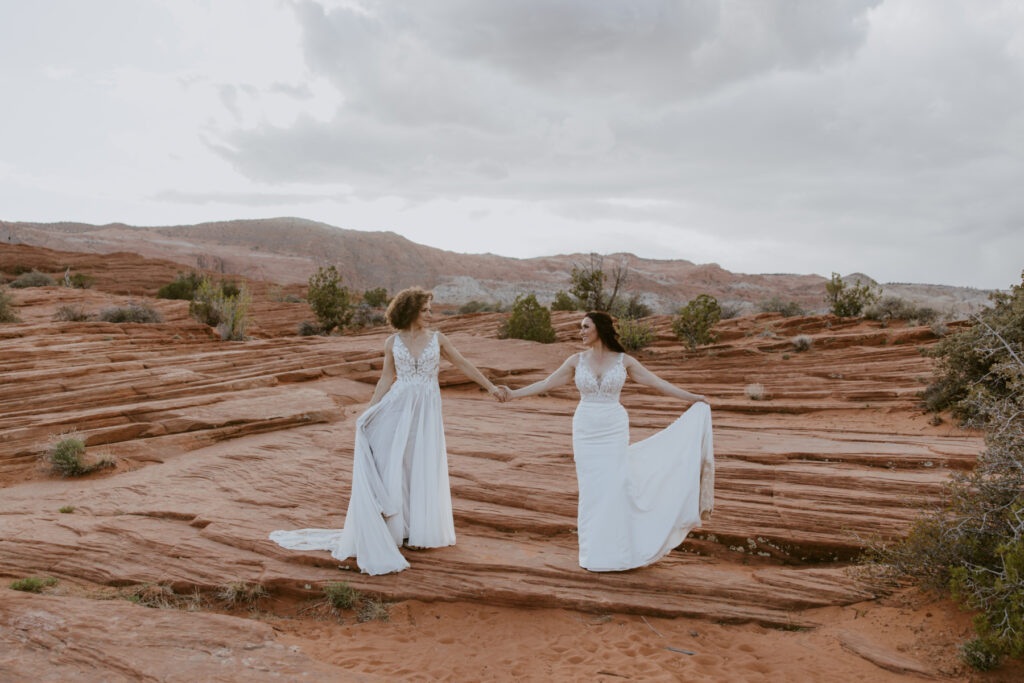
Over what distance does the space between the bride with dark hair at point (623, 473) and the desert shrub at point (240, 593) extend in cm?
295

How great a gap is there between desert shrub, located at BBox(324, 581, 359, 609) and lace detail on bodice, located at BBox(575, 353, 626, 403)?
2.70 meters

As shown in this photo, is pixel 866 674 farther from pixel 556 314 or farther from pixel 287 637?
pixel 556 314

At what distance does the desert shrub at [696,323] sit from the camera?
19500 millimetres

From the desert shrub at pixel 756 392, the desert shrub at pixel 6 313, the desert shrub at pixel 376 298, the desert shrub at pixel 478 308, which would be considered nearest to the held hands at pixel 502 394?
the desert shrub at pixel 756 392

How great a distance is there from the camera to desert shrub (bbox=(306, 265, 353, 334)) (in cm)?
2528

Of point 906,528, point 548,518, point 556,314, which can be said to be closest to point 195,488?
point 548,518

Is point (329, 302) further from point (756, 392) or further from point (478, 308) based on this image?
point (756, 392)

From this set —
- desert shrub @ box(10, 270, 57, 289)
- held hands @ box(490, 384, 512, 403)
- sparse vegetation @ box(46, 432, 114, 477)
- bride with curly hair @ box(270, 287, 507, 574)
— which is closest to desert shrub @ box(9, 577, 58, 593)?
bride with curly hair @ box(270, 287, 507, 574)

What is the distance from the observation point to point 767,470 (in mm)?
7398

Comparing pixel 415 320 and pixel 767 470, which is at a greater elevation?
pixel 415 320

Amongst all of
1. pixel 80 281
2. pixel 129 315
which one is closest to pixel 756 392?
pixel 129 315

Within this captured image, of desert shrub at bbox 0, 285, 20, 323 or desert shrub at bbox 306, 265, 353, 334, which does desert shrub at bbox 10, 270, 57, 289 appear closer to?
desert shrub at bbox 0, 285, 20, 323

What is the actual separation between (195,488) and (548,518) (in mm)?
4548

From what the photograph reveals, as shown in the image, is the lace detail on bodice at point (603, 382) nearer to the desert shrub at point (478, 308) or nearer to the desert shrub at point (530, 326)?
the desert shrub at point (530, 326)
